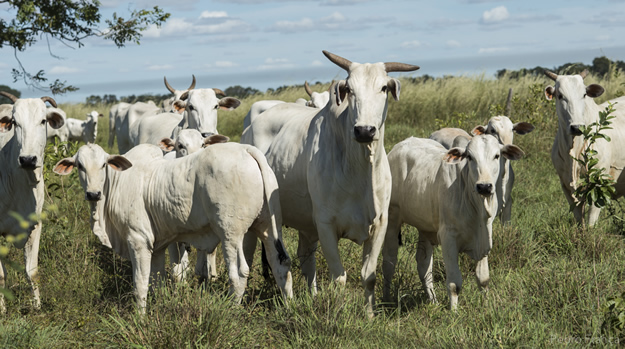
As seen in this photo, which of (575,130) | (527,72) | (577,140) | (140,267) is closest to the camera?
(140,267)

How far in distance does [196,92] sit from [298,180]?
3501 millimetres

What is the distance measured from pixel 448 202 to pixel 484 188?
57cm

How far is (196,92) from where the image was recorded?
29.7 ft

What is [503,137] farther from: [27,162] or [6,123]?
[6,123]

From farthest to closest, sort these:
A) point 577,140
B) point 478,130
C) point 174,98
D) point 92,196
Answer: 1. point 174,98
2. point 577,140
3. point 478,130
4. point 92,196

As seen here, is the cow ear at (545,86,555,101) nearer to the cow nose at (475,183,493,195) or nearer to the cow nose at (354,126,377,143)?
the cow nose at (475,183,493,195)

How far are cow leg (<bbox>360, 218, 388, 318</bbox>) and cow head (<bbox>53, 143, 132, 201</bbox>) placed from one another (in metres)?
2.15

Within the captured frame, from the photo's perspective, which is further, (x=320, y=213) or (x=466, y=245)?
(x=466, y=245)

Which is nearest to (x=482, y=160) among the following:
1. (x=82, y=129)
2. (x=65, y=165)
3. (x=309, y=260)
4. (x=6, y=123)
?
(x=309, y=260)

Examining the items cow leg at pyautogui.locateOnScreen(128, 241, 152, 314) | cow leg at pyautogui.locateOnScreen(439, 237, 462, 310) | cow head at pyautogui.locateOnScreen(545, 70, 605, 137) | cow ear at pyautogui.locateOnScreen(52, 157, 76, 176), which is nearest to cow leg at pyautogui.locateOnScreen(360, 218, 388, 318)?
cow leg at pyautogui.locateOnScreen(439, 237, 462, 310)

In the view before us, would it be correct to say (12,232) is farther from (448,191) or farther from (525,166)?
(525,166)

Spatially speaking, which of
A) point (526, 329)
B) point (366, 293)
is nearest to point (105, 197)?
point (366, 293)

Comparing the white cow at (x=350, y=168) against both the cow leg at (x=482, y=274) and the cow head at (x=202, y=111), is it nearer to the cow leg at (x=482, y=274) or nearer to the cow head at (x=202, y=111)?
the cow leg at (x=482, y=274)

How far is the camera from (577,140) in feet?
26.9
